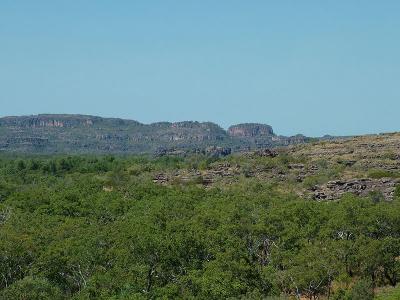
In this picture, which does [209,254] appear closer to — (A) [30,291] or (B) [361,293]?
(B) [361,293]

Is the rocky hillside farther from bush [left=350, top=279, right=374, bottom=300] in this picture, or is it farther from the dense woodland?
bush [left=350, top=279, right=374, bottom=300]

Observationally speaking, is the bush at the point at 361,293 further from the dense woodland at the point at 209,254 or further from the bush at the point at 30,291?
the bush at the point at 30,291

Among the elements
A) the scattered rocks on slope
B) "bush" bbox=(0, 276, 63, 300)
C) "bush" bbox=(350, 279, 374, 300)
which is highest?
the scattered rocks on slope

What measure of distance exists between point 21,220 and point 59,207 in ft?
40.4

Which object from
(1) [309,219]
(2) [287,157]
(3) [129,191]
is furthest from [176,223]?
(2) [287,157]

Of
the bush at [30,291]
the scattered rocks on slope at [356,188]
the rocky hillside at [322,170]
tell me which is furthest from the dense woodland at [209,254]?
the rocky hillside at [322,170]

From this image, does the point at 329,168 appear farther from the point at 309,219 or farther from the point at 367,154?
the point at 309,219

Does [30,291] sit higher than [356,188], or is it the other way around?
Answer: [356,188]

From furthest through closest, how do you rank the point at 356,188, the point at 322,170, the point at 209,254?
the point at 322,170, the point at 356,188, the point at 209,254

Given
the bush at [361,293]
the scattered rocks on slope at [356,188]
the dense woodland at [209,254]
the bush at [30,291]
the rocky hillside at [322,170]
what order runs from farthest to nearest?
the rocky hillside at [322,170] < the scattered rocks on slope at [356,188] < the bush at [361,293] < the dense woodland at [209,254] < the bush at [30,291]

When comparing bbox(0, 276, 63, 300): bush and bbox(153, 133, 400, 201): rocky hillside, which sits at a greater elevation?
bbox(153, 133, 400, 201): rocky hillside

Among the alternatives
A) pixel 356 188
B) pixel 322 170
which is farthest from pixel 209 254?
pixel 322 170

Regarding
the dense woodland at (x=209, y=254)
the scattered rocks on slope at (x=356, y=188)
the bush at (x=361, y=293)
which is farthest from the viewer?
the scattered rocks on slope at (x=356, y=188)

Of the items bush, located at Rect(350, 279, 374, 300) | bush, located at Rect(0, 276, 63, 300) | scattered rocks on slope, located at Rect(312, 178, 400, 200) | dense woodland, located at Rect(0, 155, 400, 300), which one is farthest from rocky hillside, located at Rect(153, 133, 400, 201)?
bush, located at Rect(0, 276, 63, 300)
